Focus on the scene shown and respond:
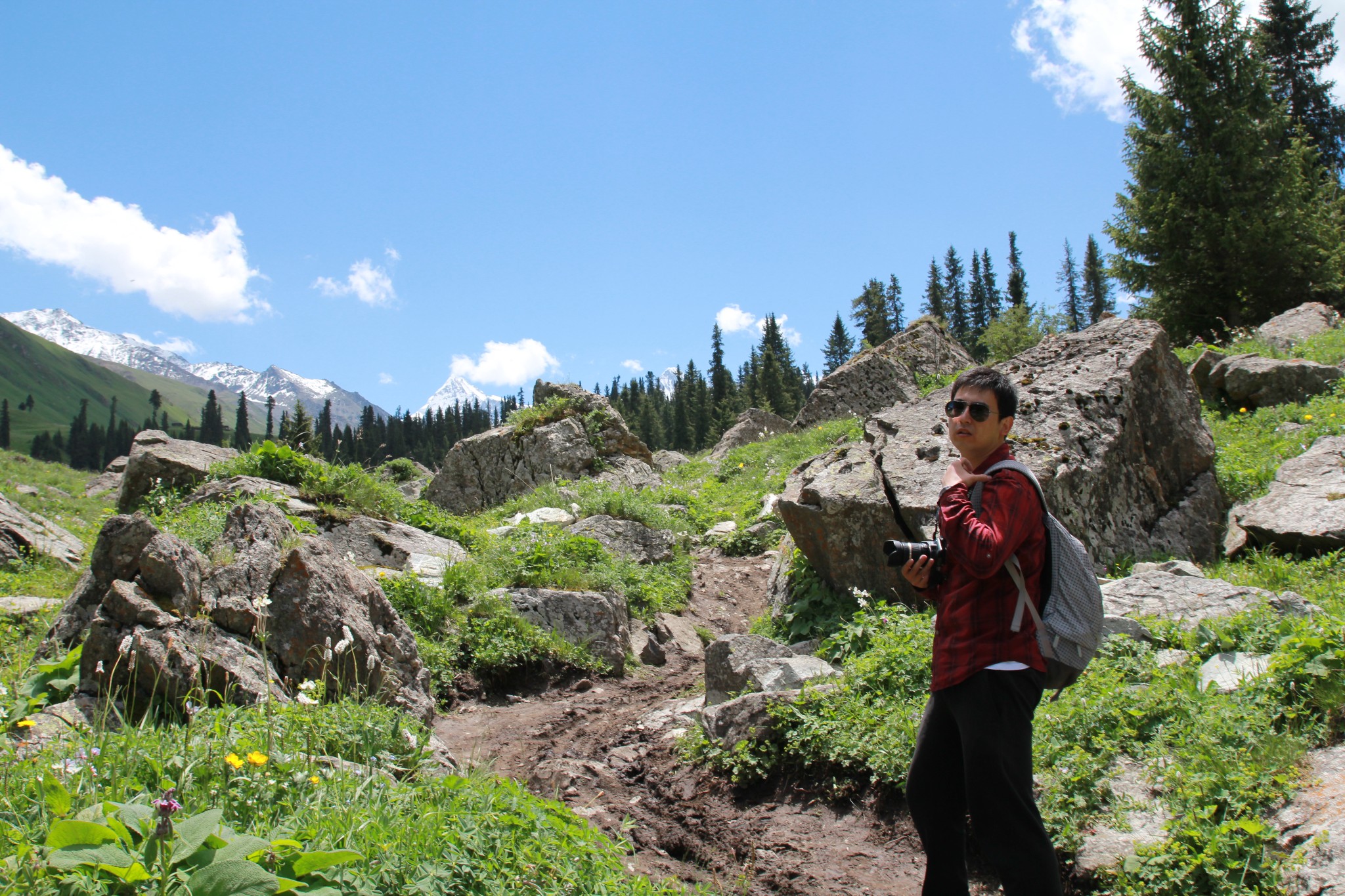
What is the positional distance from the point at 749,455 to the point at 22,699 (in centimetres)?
1506

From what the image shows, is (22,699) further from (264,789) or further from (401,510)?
(401,510)

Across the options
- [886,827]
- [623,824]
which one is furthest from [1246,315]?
[623,824]

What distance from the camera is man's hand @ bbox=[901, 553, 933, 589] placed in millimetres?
2734

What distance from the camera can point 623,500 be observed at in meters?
11.3

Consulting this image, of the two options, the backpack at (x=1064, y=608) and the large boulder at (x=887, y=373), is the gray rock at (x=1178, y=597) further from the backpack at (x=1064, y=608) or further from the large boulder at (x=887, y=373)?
the large boulder at (x=887, y=373)

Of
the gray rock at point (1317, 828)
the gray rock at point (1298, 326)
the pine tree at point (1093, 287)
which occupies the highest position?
the pine tree at point (1093, 287)

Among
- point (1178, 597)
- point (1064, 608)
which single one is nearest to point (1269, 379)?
point (1178, 597)

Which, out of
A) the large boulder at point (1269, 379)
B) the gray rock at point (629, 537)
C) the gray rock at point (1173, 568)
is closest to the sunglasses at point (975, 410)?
the gray rock at point (1173, 568)

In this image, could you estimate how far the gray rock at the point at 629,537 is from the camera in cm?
1016

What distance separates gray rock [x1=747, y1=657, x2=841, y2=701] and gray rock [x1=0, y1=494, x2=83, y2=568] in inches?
395

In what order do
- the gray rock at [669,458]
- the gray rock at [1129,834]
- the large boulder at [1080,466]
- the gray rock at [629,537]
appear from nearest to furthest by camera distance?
the gray rock at [1129,834] → the large boulder at [1080,466] → the gray rock at [629,537] → the gray rock at [669,458]

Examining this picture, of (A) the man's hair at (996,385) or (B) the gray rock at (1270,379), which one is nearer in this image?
(A) the man's hair at (996,385)

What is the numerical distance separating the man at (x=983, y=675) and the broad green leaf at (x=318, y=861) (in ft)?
6.51

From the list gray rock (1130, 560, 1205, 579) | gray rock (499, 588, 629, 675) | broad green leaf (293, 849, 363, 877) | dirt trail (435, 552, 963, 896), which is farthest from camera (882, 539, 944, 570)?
gray rock (499, 588, 629, 675)
